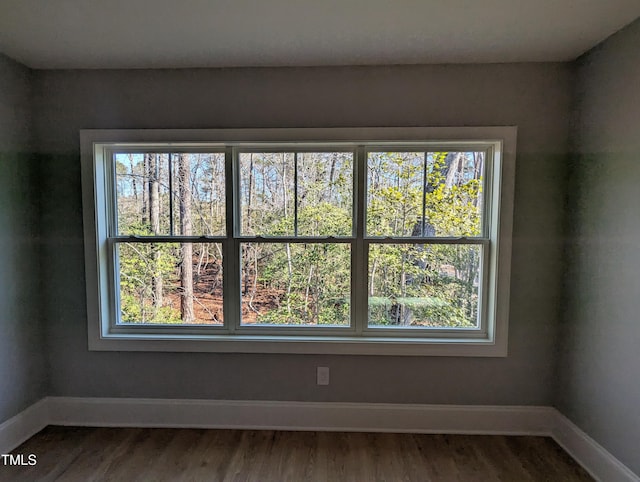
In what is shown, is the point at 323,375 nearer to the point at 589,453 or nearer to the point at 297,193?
the point at 297,193

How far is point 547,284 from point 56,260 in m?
3.29

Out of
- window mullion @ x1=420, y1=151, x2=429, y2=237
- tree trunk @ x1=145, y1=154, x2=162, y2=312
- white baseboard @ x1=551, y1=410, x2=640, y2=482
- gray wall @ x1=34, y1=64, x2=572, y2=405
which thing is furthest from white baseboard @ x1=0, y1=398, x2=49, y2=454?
white baseboard @ x1=551, y1=410, x2=640, y2=482

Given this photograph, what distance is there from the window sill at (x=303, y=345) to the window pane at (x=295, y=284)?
0.15 metres

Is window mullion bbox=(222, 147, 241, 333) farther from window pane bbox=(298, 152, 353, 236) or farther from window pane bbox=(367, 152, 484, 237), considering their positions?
window pane bbox=(367, 152, 484, 237)

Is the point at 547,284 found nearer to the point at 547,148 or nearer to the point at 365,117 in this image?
the point at 547,148

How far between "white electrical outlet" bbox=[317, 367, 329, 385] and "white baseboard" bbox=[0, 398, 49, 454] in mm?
1890

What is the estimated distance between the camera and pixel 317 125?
2156mm

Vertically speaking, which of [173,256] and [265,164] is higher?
[265,164]

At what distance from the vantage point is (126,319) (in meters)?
2.40

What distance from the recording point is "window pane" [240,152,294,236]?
2.29m

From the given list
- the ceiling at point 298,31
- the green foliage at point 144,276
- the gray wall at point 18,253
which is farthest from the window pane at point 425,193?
the gray wall at point 18,253

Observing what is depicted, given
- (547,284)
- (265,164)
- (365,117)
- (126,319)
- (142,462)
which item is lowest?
(142,462)

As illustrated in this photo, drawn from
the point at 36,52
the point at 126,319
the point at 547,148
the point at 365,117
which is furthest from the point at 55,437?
the point at 547,148

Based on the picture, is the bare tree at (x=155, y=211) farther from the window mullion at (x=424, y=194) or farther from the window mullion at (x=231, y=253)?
the window mullion at (x=424, y=194)
